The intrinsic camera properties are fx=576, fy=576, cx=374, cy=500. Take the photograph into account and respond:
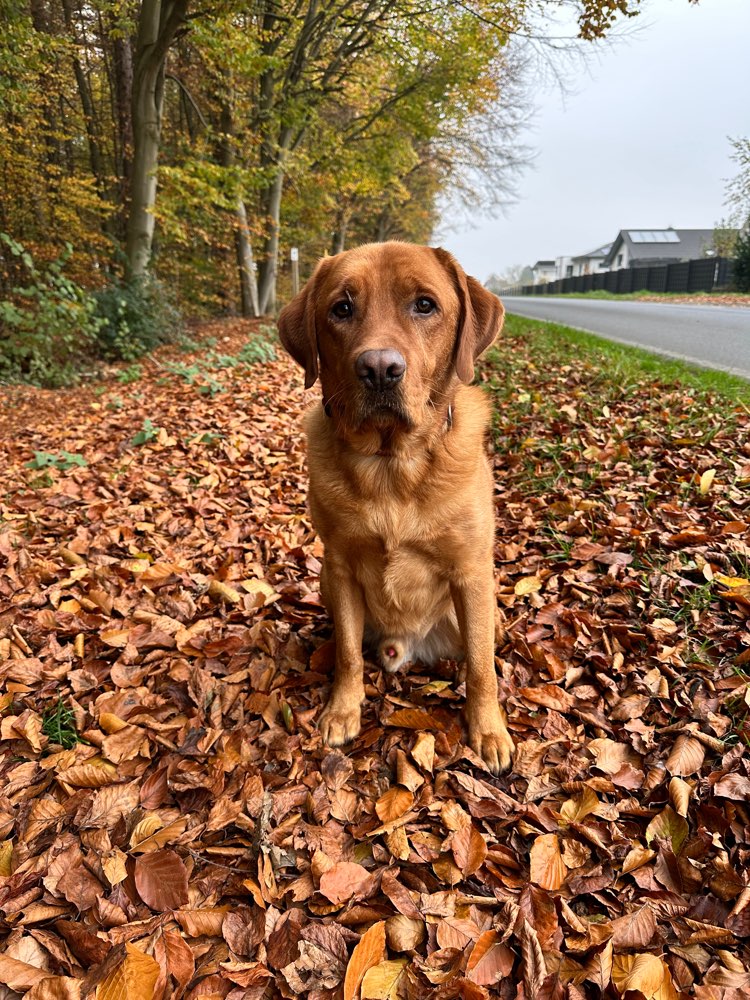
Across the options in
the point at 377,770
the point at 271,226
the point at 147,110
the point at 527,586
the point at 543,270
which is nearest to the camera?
the point at 377,770

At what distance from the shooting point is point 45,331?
8.61 metres

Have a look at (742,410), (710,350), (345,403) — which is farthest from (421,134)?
(345,403)

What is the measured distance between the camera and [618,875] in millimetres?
1894

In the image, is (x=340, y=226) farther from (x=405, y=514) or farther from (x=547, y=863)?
(x=547, y=863)

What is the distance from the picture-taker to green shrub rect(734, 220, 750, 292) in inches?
1101

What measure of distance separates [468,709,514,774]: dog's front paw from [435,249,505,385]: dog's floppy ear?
1.46 metres

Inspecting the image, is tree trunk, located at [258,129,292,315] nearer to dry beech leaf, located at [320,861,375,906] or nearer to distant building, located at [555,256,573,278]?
dry beech leaf, located at [320,861,375,906]

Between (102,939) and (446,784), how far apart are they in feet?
4.13

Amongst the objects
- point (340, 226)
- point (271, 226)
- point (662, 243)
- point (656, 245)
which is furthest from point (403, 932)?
point (662, 243)

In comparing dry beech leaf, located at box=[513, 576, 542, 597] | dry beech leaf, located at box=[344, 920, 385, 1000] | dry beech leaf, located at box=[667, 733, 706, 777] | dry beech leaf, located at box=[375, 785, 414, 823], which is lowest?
dry beech leaf, located at box=[344, 920, 385, 1000]

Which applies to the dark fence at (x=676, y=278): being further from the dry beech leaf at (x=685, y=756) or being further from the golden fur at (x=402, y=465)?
Result: the dry beech leaf at (x=685, y=756)

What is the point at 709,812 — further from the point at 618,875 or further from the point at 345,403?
the point at 345,403

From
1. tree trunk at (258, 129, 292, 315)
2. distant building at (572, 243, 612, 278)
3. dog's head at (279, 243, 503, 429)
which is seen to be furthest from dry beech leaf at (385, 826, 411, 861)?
distant building at (572, 243, 612, 278)

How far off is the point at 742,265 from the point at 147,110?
94.4 ft
